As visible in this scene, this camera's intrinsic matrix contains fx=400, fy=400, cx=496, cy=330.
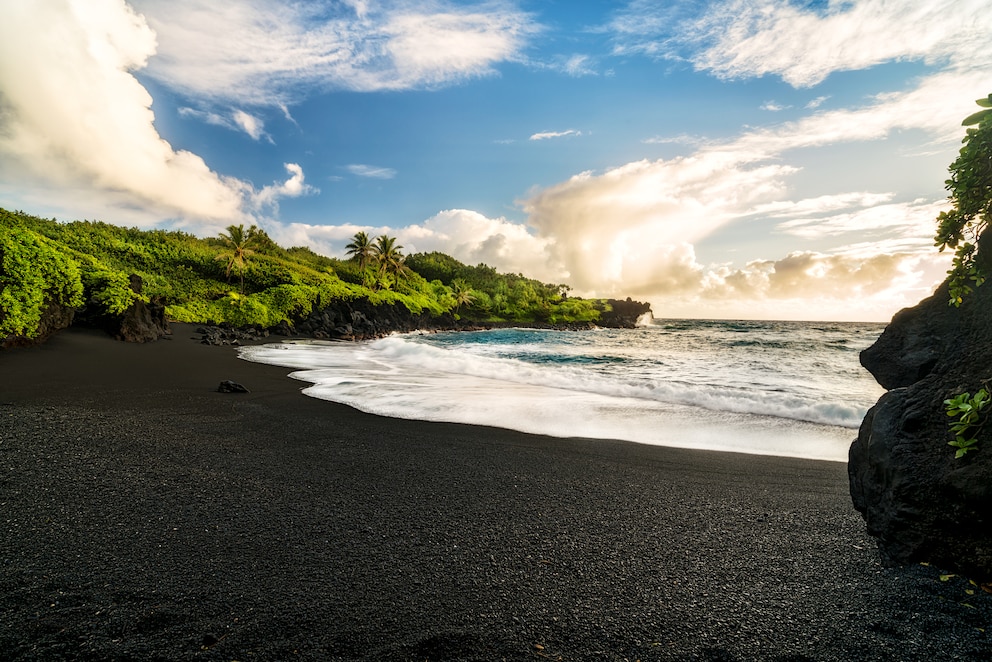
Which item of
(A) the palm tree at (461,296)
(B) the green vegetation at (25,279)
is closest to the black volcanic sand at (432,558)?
(B) the green vegetation at (25,279)

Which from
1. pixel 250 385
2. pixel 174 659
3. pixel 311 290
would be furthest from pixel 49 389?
pixel 311 290

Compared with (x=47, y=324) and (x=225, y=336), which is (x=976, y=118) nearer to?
(x=47, y=324)

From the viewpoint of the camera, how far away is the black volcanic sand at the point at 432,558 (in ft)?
6.05

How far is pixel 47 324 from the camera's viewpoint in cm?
1045

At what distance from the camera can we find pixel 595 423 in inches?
269

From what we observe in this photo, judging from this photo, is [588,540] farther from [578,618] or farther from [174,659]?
[174,659]

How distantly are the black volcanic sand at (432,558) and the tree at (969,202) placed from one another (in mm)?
1859

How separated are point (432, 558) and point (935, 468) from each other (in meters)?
3.11

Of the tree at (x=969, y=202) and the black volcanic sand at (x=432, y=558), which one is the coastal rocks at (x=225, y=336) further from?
the tree at (x=969, y=202)

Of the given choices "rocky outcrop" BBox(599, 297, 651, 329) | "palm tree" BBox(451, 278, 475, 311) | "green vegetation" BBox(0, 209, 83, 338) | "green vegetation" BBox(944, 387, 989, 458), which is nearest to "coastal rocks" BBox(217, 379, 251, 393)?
"green vegetation" BBox(0, 209, 83, 338)

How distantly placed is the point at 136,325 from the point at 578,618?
18.6 meters

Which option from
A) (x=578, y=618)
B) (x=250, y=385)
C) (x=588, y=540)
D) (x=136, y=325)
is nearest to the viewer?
(x=578, y=618)

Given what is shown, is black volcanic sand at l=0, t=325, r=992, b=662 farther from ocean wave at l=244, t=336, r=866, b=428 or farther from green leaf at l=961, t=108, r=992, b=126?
ocean wave at l=244, t=336, r=866, b=428

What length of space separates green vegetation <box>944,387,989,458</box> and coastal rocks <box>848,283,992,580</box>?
0.07 meters
